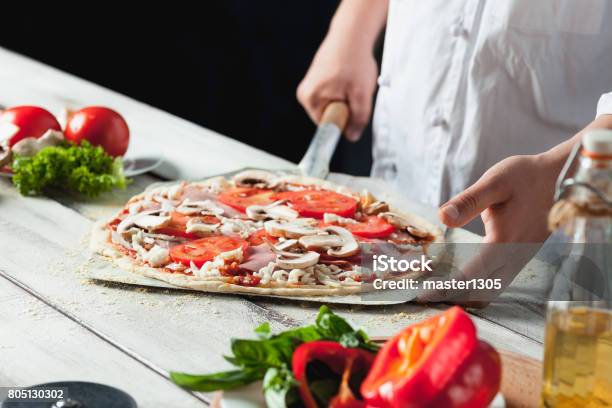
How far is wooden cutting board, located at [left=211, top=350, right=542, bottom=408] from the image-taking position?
1104 mm

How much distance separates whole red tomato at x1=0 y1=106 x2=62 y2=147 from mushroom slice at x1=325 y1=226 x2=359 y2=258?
74 cm

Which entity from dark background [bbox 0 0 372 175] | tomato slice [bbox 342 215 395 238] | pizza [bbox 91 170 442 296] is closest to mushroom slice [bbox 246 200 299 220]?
pizza [bbox 91 170 442 296]

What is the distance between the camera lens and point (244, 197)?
6.37 feet

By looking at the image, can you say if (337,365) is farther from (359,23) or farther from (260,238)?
(359,23)

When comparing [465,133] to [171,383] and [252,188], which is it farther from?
[171,383]

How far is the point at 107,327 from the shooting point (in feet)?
4.60

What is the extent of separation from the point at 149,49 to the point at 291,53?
696mm

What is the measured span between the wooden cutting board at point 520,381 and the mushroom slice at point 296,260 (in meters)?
0.48

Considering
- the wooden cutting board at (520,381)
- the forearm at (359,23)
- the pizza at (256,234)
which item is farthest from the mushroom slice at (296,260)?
the forearm at (359,23)

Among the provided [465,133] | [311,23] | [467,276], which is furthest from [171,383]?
[311,23]

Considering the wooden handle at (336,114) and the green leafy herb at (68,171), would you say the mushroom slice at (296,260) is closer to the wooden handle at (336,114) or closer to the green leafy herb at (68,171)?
the green leafy herb at (68,171)

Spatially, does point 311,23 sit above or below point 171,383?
above

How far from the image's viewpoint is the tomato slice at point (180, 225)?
1738 mm

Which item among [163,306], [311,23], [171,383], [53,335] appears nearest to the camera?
[171,383]
